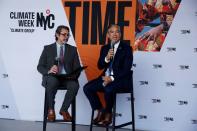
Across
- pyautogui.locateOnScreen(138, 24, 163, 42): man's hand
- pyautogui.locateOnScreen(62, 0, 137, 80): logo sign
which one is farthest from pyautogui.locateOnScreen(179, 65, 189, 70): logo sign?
pyautogui.locateOnScreen(62, 0, 137, 80): logo sign

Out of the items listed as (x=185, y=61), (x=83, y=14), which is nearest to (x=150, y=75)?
(x=185, y=61)

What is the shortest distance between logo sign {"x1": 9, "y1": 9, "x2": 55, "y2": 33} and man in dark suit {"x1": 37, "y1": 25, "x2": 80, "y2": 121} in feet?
3.16

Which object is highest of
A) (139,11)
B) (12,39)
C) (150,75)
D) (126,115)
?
(139,11)

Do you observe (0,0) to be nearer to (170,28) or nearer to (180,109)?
(170,28)

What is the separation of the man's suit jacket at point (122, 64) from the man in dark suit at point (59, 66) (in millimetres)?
404

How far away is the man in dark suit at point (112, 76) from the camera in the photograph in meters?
4.84

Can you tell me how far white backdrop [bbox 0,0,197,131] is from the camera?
5.55 meters

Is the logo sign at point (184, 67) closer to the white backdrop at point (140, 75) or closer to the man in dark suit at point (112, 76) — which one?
the white backdrop at point (140, 75)

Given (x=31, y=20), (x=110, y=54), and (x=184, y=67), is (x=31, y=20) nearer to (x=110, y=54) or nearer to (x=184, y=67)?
(x=110, y=54)

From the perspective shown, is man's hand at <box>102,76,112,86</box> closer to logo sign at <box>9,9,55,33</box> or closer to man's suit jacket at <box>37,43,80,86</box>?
man's suit jacket at <box>37,43,80,86</box>

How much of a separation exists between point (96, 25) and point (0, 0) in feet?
5.19

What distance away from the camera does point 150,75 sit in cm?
572

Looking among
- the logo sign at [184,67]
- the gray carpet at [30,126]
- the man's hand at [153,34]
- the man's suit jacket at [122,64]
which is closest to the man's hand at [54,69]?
the man's suit jacket at [122,64]

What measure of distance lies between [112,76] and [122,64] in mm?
215
